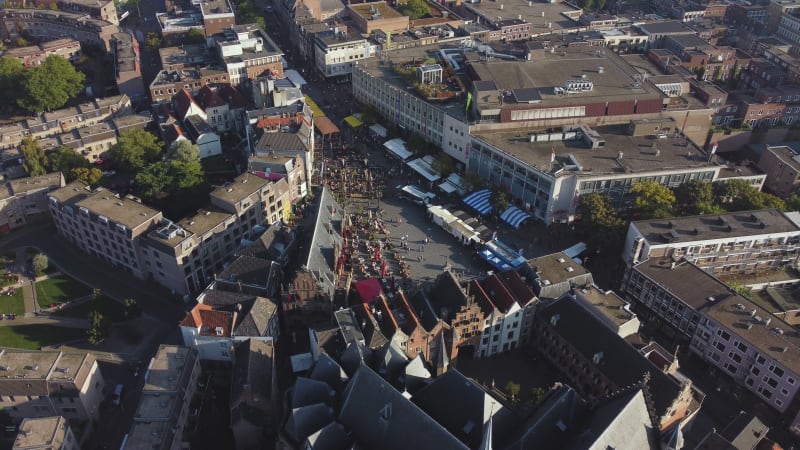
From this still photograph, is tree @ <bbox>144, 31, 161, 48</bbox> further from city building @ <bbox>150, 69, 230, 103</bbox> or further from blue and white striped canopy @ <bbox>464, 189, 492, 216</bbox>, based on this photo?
blue and white striped canopy @ <bbox>464, 189, 492, 216</bbox>

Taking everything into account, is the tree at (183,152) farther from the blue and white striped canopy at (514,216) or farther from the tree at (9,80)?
Result: the blue and white striped canopy at (514,216)

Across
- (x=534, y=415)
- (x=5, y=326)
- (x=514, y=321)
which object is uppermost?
(x=534, y=415)

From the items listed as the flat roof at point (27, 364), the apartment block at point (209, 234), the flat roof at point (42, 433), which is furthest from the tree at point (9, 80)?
the flat roof at point (42, 433)

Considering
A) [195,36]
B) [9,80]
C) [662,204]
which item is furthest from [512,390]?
[9,80]

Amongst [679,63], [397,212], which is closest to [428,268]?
[397,212]

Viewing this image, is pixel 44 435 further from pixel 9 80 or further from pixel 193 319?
pixel 9 80

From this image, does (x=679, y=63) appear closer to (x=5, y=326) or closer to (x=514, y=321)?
(x=514, y=321)

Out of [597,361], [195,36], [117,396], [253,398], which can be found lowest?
[117,396]
